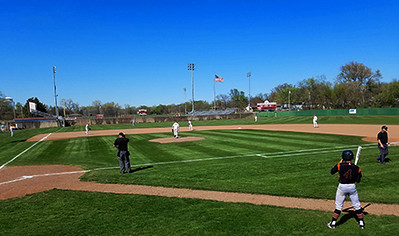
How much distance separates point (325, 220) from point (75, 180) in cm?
874

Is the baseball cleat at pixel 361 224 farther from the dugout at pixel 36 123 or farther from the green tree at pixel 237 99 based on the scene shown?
the green tree at pixel 237 99

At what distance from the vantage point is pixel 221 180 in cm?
865

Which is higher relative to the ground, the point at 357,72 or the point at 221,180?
the point at 357,72

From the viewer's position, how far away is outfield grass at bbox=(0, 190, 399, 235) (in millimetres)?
4902

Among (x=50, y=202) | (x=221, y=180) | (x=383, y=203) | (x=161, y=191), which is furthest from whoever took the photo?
(x=221, y=180)

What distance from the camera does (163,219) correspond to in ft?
18.2


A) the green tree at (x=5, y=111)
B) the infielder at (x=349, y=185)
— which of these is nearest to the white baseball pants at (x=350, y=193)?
the infielder at (x=349, y=185)

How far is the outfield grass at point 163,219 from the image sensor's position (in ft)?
16.1

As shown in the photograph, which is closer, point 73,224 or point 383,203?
point 73,224

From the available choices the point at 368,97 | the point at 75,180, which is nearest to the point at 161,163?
the point at 75,180

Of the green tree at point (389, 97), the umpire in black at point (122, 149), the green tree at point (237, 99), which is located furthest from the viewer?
the green tree at point (237, 99)

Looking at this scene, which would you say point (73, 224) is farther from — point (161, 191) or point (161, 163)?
point (161, 163)

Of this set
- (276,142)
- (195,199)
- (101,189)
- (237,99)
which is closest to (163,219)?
(195,199)

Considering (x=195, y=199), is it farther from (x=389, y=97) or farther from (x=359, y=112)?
(x=389, y=97)
